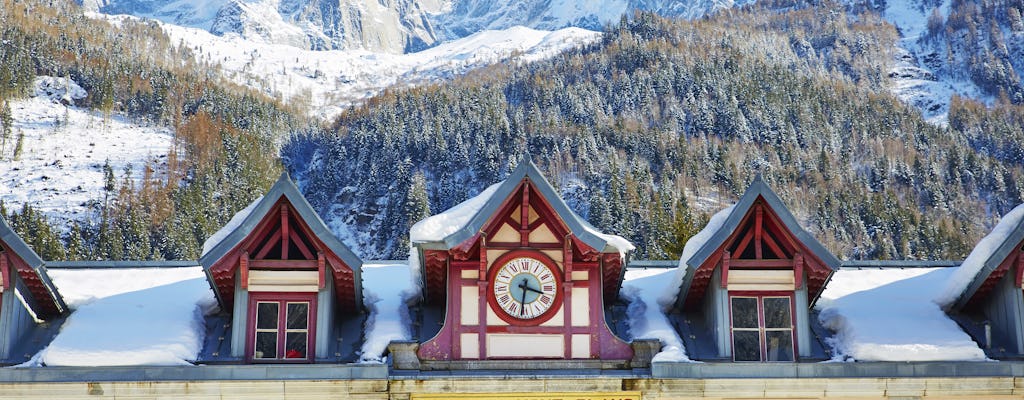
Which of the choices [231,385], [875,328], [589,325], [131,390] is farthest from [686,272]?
[131,390]

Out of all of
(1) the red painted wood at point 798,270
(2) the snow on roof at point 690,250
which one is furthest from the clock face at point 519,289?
(1) the red painted wood at point 798,270

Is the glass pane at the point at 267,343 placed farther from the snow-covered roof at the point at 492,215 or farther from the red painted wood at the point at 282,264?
the snow-covered roof at the point at 492,215

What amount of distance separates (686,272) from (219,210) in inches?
6942

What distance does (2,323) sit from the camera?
810 inches

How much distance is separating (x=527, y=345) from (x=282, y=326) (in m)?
4.36

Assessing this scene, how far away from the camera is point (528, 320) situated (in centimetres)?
2114

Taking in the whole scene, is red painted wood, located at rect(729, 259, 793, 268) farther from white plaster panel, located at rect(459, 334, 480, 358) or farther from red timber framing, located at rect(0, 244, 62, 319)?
red timber framing, located at rect(0, 244, 62, 319)

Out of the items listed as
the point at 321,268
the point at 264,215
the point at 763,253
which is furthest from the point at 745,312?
the point at 264,215

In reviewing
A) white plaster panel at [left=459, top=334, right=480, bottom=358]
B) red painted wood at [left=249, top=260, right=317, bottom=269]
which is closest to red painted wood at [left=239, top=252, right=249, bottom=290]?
red painted wood at [left=249, top=260, right=317, bottom=269]

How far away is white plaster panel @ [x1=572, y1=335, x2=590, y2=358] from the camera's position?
21109 mm

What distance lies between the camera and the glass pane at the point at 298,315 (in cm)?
2127

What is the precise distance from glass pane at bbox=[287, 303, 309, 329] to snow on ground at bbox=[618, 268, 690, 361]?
5.98m

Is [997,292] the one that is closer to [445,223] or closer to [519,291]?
[519,291]

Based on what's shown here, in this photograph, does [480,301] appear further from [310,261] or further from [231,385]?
[231,385]
